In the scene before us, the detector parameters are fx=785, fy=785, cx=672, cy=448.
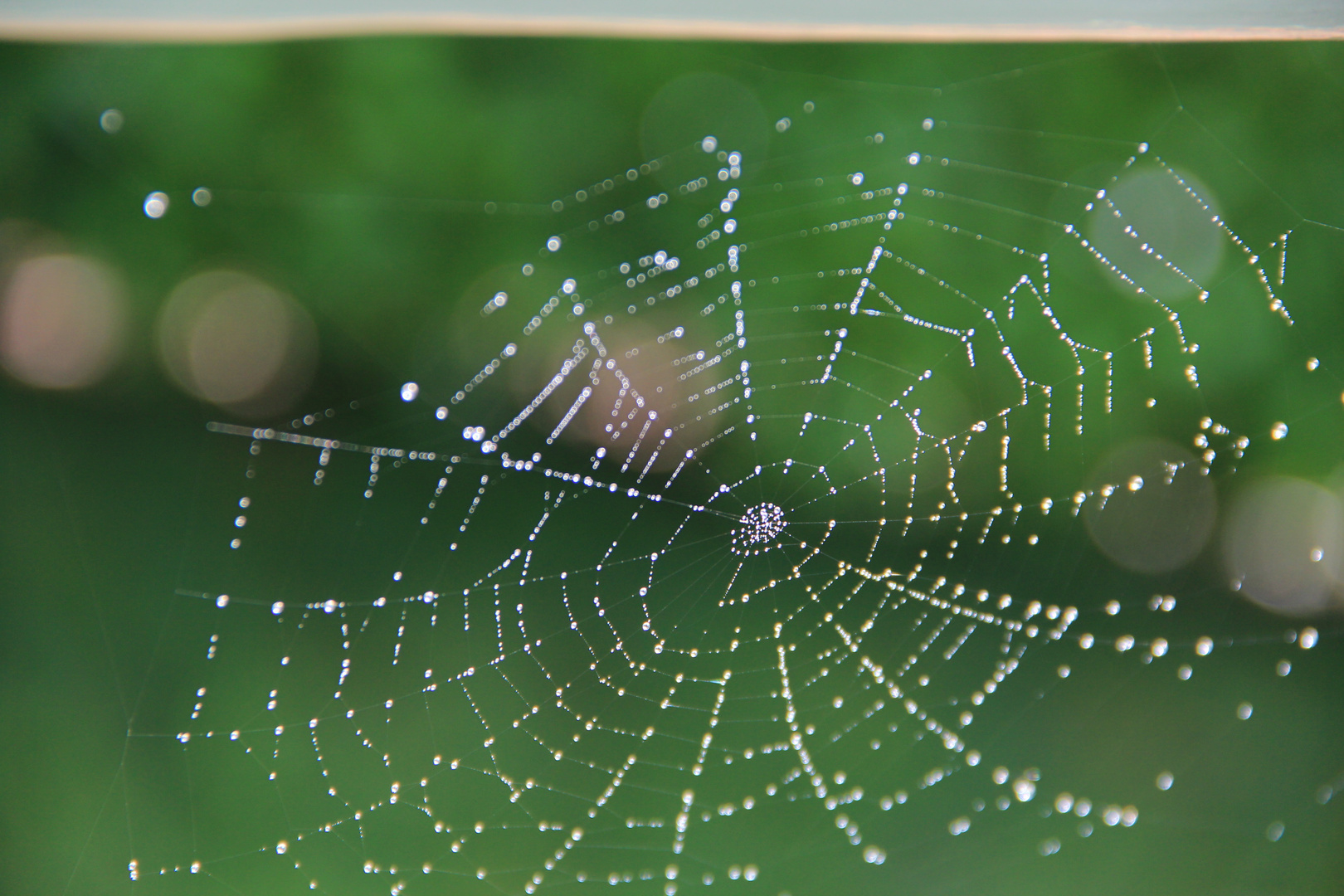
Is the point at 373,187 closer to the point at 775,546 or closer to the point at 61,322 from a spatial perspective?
the point at 61,322

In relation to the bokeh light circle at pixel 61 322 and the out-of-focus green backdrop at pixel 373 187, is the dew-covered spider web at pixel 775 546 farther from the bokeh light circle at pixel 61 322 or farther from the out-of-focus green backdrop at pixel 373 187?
the bokeh light circle at pixel 61 322

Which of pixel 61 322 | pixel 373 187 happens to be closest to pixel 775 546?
pixel 373 187

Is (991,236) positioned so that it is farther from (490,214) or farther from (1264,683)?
(1264,683)

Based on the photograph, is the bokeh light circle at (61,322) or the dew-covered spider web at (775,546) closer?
the dew-covered spider web at (775,546)

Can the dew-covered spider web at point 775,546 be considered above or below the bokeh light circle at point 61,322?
below

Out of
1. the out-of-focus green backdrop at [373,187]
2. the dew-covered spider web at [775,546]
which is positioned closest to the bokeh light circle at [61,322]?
the out-of-focus green backdrop at [373,187]
